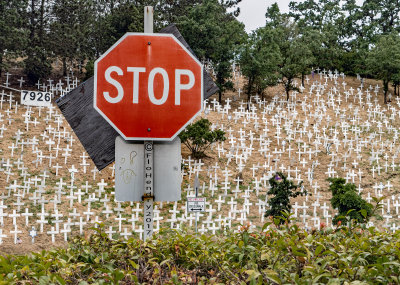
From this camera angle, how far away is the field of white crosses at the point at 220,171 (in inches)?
586

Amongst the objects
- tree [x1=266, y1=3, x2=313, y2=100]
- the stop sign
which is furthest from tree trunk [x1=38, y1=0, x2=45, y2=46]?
the stop sign

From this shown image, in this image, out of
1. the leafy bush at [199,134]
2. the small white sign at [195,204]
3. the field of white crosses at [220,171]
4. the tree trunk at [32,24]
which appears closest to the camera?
the small white sign at [195,204]

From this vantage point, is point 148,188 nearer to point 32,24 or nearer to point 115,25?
point 32,24

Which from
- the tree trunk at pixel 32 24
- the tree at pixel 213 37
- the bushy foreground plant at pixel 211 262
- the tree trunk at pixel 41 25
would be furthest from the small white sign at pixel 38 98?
the tree at pixel 213 37

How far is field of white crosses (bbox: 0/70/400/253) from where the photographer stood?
48.8 feet

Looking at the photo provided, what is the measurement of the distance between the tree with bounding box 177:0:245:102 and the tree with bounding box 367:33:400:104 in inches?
496

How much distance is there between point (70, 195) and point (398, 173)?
52.1 ft

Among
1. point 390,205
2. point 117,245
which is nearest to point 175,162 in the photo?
point 117,245

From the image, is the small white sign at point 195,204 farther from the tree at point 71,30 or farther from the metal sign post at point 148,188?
the tree at point 71,30

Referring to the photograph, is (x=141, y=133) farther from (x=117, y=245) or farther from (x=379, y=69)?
(x=379, y=69)

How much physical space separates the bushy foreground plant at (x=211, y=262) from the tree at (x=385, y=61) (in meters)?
35.9

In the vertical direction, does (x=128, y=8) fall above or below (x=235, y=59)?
above

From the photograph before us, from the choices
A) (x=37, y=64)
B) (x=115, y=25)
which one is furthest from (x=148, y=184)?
(x=115, y=25)

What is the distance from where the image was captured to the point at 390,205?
18.7m
